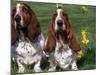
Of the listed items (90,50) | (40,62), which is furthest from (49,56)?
(90,50)

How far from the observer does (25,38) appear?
2254 millimetres

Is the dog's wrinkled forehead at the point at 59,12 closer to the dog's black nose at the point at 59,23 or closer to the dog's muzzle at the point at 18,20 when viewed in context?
the dog's black nose at the point at 59,23

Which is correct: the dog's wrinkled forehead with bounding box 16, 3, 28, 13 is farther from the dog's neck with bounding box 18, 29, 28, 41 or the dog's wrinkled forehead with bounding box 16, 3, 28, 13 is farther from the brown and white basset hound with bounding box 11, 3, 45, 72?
the dog's neck with bounding box 18, 29, 28, 41

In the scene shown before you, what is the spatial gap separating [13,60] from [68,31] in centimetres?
63

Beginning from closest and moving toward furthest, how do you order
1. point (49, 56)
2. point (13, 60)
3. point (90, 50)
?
point (13, 60), point (49, 56), point (90, 50)

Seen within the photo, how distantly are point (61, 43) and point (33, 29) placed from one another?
325 millimetres

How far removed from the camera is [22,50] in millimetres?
2230

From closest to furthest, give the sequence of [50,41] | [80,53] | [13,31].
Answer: [13,31] < [50,41] < [80,53]

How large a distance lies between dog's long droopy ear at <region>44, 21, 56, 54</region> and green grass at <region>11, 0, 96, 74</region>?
0.05m

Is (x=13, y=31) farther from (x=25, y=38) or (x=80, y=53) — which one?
(x=80, y=53)

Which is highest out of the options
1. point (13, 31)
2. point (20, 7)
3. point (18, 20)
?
point (20, 7)

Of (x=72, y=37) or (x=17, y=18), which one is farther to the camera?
(x=72, y=37)

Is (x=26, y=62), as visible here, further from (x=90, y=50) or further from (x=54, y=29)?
(x=90, y=50)

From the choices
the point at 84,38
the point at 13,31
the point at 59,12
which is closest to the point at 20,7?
the point at 13,31
